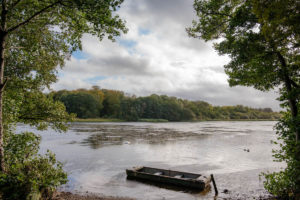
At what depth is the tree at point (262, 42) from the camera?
764cm

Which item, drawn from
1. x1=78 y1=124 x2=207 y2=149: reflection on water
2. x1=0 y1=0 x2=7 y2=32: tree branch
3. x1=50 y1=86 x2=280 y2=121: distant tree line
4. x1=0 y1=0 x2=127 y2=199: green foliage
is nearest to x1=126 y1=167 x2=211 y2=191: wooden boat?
x1=0 y1=0 x2=127 y2=199: green foliage

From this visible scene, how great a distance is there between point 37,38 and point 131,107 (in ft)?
405

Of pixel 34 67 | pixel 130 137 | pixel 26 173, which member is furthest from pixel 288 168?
pixel 130 137

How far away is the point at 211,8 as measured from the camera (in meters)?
11.2

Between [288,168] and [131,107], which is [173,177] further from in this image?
[131,107]

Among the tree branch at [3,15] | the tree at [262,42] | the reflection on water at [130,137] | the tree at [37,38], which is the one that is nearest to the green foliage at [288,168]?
the tree at [262,42]

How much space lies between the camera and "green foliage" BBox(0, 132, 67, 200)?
21.9 ft

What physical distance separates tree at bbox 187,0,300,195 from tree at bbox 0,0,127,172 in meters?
5.58

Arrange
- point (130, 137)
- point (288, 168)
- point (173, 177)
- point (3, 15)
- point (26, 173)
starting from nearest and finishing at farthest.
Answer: point (3, 15) → point (26, 173) → point (288, 168) → point (173, 177) → point (130, 137)

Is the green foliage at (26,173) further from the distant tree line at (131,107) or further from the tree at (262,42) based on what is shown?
the distant tree line at (131,107)

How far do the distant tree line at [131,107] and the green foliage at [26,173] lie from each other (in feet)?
388

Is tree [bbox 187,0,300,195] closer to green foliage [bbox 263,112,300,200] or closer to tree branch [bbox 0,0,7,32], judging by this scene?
green foliage [bbox 263,112,300,200]

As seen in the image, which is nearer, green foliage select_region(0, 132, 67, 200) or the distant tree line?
green foliage select_region(0, 132, 67, 200)

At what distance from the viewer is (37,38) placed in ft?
28.1
